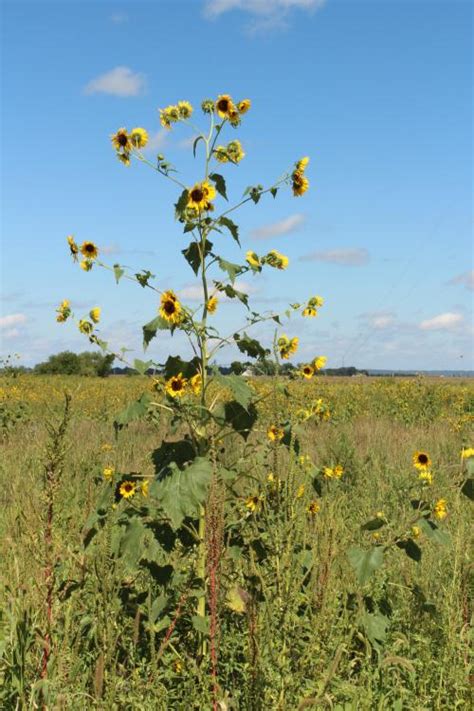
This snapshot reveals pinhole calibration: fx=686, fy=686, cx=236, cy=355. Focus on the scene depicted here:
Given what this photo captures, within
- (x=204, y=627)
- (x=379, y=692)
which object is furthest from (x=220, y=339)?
(x=379, y=692)

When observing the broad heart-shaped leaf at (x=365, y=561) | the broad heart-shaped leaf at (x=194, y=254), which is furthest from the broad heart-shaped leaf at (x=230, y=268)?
the broad heart-shaped leaf at (x=365, y=561)

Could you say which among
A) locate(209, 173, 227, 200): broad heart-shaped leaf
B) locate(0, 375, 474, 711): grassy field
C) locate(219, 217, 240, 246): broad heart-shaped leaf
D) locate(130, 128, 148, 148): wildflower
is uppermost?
locate(130, 128, 148, 148): wildflower

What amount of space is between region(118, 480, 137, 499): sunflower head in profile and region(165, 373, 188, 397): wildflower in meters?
0.48

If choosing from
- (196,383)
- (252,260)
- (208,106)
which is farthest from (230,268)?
(208,106)

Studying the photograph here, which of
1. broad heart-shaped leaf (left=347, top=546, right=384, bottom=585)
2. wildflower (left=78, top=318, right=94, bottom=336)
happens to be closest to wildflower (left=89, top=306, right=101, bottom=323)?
wildflower (left=78, top=318, right=94, bottom=336)

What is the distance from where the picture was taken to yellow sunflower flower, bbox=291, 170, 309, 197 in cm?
343

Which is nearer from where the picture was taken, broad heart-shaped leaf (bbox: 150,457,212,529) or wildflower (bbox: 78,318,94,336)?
broad heart-shaped leaf (bbox: 150,457,212,529)

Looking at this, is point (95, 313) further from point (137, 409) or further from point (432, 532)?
point (432, 532)

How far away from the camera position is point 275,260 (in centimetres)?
330

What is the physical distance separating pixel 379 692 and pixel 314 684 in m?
0.55

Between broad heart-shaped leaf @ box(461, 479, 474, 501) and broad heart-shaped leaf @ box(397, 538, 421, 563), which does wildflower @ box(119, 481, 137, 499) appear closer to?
broad heart-shaped leaf @ box(397, 538, 421, 563)

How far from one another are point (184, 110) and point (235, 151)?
1.26ft

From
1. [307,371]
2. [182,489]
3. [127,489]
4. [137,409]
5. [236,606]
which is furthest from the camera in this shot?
[307,371]

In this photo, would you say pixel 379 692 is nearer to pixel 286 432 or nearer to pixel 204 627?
pixel 204 627
